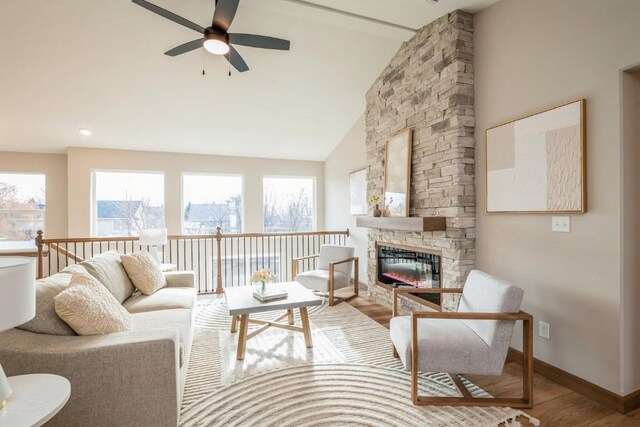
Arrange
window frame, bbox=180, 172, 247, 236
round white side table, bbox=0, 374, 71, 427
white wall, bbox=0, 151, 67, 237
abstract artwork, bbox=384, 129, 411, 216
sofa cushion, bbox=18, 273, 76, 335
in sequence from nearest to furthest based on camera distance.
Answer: round white side table, bbox=0, 374, 71, 427
sofa cushion, bbox=18, 273, 76, 335
abstract artwork, bbox=384, 129, 411, 216
white wall, bbox=0, 151, 67, 237
window frame, bbox=180, 172, 247, 236

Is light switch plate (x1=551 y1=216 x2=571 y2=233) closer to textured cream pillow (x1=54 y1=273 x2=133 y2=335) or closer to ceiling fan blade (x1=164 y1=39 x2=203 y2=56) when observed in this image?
textured cream pillow (x1=54 y1=273 x2=133 y2=335)

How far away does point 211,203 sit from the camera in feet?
20.6

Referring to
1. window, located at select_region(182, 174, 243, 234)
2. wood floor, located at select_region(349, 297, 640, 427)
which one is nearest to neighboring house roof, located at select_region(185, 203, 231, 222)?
window, located at select_region(182, 174, 243, 234)

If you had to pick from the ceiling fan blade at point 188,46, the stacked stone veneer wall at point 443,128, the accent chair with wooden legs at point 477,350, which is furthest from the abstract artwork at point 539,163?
the ceiling fan blade at point 188,46

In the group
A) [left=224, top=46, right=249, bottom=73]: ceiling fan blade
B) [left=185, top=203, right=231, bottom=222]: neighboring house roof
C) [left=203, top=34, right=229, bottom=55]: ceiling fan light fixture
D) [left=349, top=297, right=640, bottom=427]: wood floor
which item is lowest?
[left=349, top=297, right=640, bottom=427]: wood floor

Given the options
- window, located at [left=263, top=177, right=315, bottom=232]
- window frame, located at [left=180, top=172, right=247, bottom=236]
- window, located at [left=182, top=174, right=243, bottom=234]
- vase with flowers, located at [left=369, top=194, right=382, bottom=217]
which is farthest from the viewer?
window, located at [left=263, top=177, right=315, bottom=232]

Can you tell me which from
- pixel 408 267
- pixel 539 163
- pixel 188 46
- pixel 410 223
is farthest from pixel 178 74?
pixel 539 163

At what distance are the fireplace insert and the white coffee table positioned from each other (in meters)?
1.34

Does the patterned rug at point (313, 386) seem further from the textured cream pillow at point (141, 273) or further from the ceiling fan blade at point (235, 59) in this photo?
the ceiling fan blade at point (235, 59)

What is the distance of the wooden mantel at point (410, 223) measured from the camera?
3148 mm

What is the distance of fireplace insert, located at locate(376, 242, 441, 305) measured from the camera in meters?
3.43

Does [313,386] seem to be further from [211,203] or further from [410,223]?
[211,203]

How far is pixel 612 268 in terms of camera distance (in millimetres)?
2014

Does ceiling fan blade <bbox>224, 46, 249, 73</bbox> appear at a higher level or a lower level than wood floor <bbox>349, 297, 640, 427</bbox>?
higher
